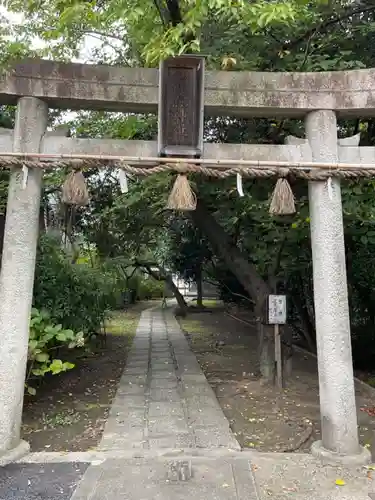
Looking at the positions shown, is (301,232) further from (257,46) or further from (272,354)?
(257,46)

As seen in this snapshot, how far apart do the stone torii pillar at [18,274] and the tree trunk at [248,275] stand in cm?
386

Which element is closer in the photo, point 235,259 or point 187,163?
point 187,163

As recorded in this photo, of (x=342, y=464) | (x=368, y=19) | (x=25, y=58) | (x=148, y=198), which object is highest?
(x=368, y=19)

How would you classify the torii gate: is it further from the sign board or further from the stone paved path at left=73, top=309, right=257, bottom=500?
the sign board

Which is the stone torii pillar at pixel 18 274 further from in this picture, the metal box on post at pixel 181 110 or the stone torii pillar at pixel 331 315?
the stone torii pillar at pixel 331 315

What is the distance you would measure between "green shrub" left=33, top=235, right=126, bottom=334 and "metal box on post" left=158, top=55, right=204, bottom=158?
10.6 feet

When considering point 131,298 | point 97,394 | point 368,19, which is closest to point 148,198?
point 97,394

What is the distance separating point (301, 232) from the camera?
7.11 meters

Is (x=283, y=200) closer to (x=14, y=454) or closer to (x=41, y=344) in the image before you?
(x=41, y=344)

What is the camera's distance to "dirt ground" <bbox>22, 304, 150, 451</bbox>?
5.26 meters

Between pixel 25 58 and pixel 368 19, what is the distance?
5.82 m

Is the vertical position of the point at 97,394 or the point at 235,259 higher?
the point at 235,259

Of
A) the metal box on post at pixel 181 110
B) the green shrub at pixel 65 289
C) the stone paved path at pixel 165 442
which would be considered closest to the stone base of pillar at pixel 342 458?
the stone paved path at pixel 165 442

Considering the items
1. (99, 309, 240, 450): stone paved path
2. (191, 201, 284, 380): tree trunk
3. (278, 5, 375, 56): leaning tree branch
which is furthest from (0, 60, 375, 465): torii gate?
(191, 201, 284, 380): tree trunk
